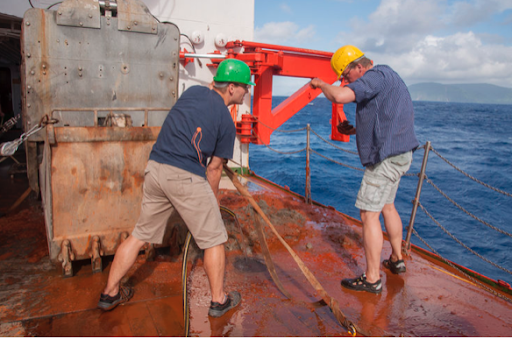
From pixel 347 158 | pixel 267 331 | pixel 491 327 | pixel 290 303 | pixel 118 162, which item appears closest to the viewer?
pixel 267 331

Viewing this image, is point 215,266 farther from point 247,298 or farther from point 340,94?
point 340,94

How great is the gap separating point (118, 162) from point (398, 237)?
2.92 m

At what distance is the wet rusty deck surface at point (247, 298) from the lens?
2.70 metres

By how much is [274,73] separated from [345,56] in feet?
13.4

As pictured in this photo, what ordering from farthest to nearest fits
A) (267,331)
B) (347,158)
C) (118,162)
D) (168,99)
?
(347,158)
(168,99)
(118,162)
(267,331)

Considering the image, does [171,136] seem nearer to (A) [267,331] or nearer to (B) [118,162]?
(B) [118,162]

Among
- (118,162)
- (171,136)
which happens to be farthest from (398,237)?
(118,162)

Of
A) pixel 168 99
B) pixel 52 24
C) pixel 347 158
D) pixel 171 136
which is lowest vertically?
pixel 347 158

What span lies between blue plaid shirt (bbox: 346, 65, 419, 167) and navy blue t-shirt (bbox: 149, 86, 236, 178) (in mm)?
1198

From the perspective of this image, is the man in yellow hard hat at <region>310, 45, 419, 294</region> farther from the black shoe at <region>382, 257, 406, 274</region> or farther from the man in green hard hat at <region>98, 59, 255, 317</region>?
the man in green hard hat at <region>98, 59, 255, 317</region>

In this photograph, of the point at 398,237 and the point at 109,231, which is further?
the point at 398,237

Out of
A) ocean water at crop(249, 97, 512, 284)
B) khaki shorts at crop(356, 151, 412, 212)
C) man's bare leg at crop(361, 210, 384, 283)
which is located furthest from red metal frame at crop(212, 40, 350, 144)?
man's bare leg at crop(361, 210, 384, 283)

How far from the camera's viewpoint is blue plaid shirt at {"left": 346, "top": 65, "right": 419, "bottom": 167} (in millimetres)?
3127

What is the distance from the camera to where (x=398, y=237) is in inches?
147
